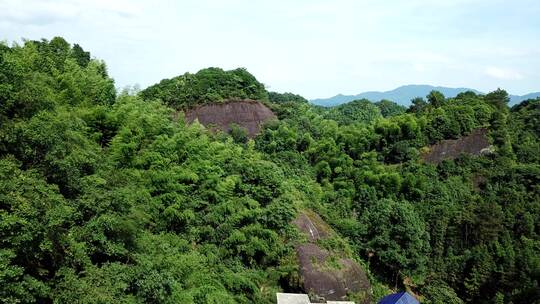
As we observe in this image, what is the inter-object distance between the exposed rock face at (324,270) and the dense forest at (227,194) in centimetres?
43

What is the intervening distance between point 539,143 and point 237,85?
16.2 metres

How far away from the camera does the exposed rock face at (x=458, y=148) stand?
2486 cm

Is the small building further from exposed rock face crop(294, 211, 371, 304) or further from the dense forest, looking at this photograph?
exposed rock face crop(294, 211, 371, 304)

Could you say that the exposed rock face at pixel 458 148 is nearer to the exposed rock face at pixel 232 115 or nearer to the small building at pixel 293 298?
the exposed rock face at pixel 232 115

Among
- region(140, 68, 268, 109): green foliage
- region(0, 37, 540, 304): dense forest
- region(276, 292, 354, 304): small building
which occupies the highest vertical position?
region(140, 68, 268, 109): green foliage

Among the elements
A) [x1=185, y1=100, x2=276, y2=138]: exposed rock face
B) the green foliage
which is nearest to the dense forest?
the green foliage

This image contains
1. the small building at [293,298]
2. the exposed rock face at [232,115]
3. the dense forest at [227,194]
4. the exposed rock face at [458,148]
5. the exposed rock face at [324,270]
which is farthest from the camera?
the exposed rock face at [458,148]

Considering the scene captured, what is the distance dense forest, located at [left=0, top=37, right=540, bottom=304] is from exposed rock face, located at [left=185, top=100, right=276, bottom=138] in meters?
0.53

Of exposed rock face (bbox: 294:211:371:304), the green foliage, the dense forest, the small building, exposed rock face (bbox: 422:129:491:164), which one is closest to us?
the dense forest

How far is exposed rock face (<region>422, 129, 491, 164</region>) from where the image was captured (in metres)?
24.9

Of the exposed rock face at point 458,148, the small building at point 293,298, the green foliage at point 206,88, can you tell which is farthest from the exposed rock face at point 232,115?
the small building at point 293,298

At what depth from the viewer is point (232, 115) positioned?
23781 millimetres

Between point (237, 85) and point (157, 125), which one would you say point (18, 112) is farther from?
point (237, 85)

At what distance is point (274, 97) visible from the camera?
42656 mm
